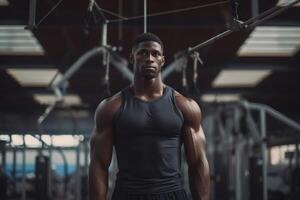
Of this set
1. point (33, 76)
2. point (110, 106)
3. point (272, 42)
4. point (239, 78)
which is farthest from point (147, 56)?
point (239, 78)

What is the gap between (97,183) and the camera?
4.22 feet

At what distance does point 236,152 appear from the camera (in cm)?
514

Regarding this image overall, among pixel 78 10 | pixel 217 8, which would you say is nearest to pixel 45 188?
pixel 78 10

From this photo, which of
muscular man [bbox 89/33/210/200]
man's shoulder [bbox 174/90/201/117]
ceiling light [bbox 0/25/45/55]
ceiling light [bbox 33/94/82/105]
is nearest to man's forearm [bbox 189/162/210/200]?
muscular man [bbox 89/33/210/200]

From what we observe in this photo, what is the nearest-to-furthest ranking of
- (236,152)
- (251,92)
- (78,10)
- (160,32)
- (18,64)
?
(78,10)
(160,32)
(236,152)
(18,64)
(251,92)

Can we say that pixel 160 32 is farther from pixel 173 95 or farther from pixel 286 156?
pixel 173 95

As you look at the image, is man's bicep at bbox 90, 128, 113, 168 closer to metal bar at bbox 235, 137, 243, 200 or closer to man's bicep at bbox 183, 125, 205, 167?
man's bicep at bbox 183, 125, 205, 167

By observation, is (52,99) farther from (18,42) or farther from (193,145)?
(193,145)

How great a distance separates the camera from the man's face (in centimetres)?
127

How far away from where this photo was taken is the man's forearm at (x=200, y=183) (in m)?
1.30

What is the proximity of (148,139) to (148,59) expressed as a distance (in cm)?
21

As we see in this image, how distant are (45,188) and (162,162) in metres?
4.30

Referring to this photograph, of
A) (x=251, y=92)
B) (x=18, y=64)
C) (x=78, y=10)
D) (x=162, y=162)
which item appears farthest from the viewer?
(x=251, y=92)

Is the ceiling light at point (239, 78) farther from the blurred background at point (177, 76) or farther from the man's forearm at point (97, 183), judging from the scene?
the man's forearm at point (97, 183)
